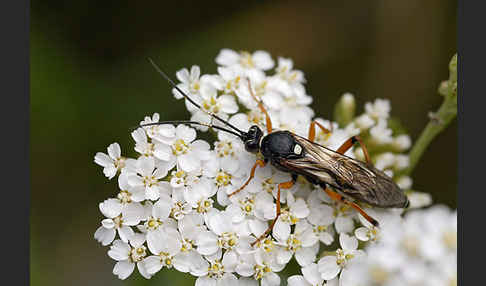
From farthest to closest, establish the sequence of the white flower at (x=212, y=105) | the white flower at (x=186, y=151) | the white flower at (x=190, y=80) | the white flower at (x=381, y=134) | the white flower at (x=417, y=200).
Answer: the white flower at (x=381, y=134) → the white flower at (x=417, y=200) → the white flower at (x=190, y=80) → the white flower at (x=212, y=105) → the white flower at (x=186, y=151)

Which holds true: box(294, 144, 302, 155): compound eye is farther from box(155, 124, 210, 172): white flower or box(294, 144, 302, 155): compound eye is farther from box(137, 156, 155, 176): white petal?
box(137, 156, 155, 176): white petal

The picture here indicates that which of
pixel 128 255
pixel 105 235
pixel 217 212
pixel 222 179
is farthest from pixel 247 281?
pixel 105 235

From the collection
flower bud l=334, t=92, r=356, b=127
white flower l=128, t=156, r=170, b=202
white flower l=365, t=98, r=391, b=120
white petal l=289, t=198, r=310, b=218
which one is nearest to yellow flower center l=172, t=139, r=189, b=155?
white flower l=128, t=156, r=170, b=202

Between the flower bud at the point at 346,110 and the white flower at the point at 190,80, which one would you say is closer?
the white flower at the point at 190,80

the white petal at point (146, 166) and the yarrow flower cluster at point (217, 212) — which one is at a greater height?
the white petal at point (146, 166)

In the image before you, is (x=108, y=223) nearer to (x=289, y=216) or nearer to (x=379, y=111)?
(x=289, y=216)

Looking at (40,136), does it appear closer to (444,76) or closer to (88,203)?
(88,203)

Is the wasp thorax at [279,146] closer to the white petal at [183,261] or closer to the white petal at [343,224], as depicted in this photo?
the white petal at [343,224]

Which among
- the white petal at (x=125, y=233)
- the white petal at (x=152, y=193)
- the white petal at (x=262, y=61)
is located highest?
the white petal at (x=262, y=61)

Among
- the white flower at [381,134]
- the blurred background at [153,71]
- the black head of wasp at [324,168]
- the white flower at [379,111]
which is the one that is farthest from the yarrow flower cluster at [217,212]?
the blurred background at [153,71]
